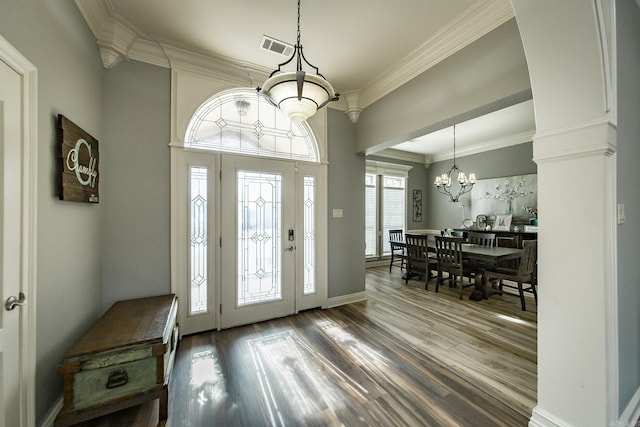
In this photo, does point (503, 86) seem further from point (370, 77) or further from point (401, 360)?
point (401, 360)

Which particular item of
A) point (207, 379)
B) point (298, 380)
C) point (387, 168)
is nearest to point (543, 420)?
point (298, 380)

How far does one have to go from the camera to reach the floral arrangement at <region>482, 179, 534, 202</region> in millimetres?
5351

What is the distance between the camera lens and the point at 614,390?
1.38m

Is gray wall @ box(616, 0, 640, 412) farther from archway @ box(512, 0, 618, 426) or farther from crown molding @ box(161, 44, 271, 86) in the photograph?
crown molding @ box(161, 44, 271, 86)

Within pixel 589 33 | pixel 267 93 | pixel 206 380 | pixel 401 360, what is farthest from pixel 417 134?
pixel 206 380

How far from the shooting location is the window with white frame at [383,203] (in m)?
6.53

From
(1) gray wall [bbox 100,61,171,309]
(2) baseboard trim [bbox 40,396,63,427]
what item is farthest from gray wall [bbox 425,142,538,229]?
(2) baseboard trim [bbox 40,396,63,427]

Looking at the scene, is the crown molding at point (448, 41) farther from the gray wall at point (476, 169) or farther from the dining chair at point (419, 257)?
the gray wall at point (476, 169)

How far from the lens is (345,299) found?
381 centimetres

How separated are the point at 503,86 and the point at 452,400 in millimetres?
2539

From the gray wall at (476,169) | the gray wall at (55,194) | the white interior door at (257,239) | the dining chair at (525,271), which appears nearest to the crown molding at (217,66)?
the gray wall at (55,194)

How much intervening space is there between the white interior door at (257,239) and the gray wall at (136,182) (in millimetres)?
635

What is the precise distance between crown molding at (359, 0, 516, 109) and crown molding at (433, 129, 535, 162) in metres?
3.82

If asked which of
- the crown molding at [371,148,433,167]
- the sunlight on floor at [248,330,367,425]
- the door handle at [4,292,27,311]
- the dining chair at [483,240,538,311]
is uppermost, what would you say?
the crown molding at [371,148,433,167]
